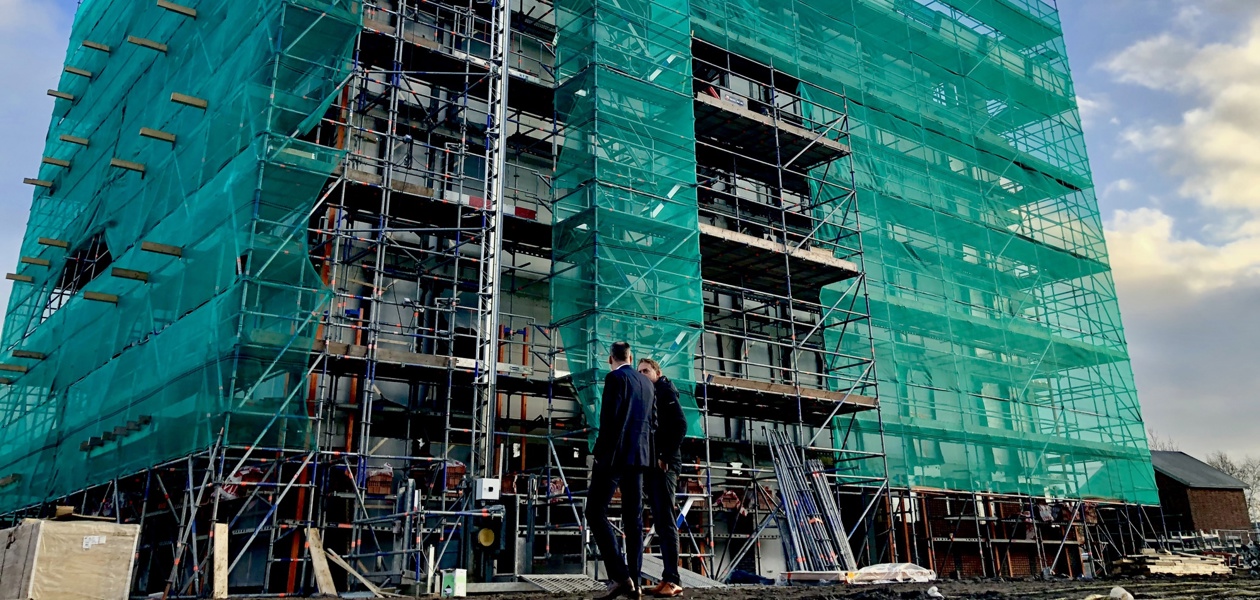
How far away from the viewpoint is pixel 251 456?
12805 mm

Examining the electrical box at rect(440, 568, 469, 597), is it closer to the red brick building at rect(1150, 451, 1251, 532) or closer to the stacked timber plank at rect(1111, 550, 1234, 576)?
the stacked timber plank at rect(1111, 550, 1234, 576)

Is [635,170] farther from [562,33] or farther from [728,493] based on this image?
[728,493]

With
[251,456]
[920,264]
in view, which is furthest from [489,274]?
[920,264]

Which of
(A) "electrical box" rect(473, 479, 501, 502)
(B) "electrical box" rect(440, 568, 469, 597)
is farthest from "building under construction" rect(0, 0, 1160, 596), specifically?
(B) "electrical box" rect(440, 568, 469, 597)

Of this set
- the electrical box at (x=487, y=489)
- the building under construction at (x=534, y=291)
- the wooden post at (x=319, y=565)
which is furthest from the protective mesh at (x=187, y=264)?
the electrical box at (x=487, y=489)

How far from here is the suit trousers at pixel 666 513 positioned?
21.9ft

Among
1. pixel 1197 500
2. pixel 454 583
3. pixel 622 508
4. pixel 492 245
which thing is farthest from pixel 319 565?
pixel 1197 500

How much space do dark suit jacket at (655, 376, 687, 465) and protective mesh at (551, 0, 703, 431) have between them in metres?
7.81

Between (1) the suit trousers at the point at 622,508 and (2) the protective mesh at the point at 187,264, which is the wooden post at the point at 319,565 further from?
(1) the suit trousers at the point at 622,508

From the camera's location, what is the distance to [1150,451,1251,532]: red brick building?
34125 millimetres

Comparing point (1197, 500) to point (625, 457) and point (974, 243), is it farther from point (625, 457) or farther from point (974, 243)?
point (625, 457)

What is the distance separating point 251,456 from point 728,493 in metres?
7.86

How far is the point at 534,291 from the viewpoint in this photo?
16.9 m

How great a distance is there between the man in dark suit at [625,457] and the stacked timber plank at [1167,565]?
14080mm
